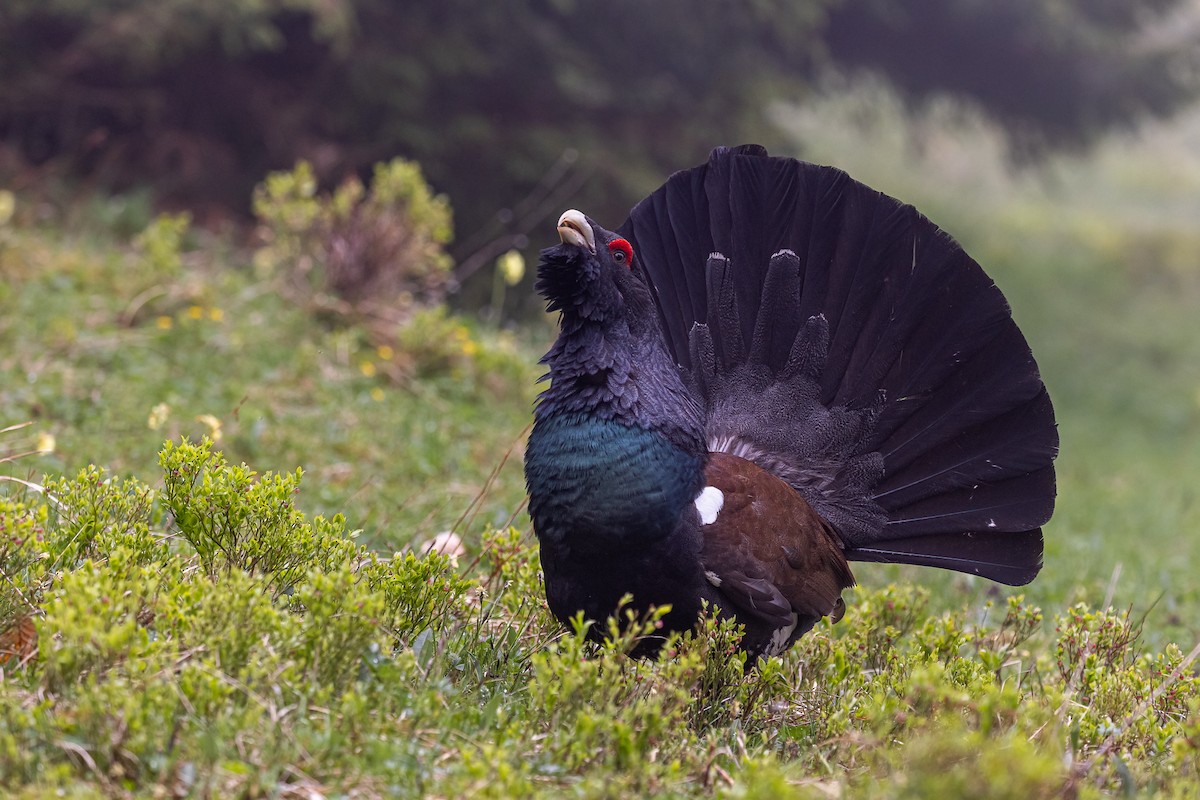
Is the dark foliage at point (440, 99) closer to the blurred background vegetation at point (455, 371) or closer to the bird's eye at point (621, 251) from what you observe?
the blurred background vegetation at point (455, 371)

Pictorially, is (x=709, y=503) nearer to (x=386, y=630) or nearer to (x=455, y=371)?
(x=386, y=630)

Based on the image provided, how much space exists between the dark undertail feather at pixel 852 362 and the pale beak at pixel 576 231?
0.71 metres

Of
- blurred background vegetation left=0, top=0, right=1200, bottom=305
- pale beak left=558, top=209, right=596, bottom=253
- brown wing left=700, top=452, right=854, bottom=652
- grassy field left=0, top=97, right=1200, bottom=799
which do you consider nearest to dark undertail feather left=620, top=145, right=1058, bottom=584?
brown wing left=700, top=452, right=854, bottom=652

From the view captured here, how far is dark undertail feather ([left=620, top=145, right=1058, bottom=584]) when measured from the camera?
3451 millimetres

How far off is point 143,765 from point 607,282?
1.57m

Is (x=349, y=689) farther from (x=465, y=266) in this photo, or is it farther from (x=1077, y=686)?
(x=465, y=266)

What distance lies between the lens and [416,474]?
5.38 m

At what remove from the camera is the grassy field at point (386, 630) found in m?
2.25

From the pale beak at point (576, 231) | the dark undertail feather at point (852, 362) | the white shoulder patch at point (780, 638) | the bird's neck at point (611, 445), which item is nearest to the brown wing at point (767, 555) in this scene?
the white shoulder patch at point (780, 638)

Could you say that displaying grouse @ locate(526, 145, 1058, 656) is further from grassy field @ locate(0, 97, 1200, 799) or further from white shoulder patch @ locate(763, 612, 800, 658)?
grassy field @ locate(0, 97, 1200, 799)

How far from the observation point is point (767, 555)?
313cm

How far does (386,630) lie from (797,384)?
151 cm

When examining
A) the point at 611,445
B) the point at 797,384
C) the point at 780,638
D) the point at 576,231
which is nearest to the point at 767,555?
the point at 780,638

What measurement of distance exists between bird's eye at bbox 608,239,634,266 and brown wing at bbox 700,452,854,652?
23.6 inches
